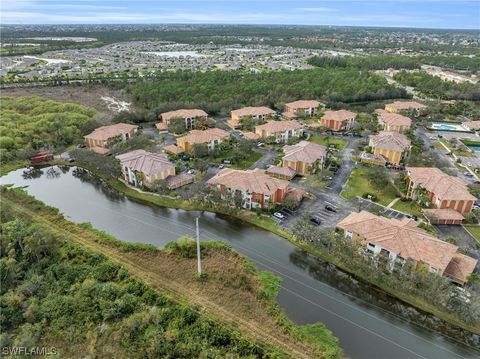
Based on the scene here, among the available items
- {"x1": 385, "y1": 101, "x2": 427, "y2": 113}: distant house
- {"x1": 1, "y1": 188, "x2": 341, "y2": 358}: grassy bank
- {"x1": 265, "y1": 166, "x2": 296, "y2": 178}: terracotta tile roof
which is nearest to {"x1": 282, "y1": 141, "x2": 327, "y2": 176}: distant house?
{"x1": 265, "y1": 166, "x2": 296, "y2": 178}: terracotta tile roof

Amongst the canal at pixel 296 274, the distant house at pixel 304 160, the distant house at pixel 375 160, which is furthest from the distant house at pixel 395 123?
the canal at pixel 296 274

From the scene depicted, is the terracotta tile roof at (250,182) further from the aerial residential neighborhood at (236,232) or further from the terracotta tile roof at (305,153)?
the terracotta tile roof at (305,153)

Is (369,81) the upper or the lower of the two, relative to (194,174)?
upper

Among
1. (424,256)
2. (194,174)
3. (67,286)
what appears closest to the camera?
(67,286)

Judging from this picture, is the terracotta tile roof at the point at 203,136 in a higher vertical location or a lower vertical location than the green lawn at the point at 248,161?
Result: higher

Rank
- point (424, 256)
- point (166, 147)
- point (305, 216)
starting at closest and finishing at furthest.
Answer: point (424, 256) → point (305, 216) → point (166, 147)

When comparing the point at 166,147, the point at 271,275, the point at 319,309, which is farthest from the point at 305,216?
the point at 166,147

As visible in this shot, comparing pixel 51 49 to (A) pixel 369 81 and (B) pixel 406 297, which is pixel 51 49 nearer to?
(A) pixel 369 81
